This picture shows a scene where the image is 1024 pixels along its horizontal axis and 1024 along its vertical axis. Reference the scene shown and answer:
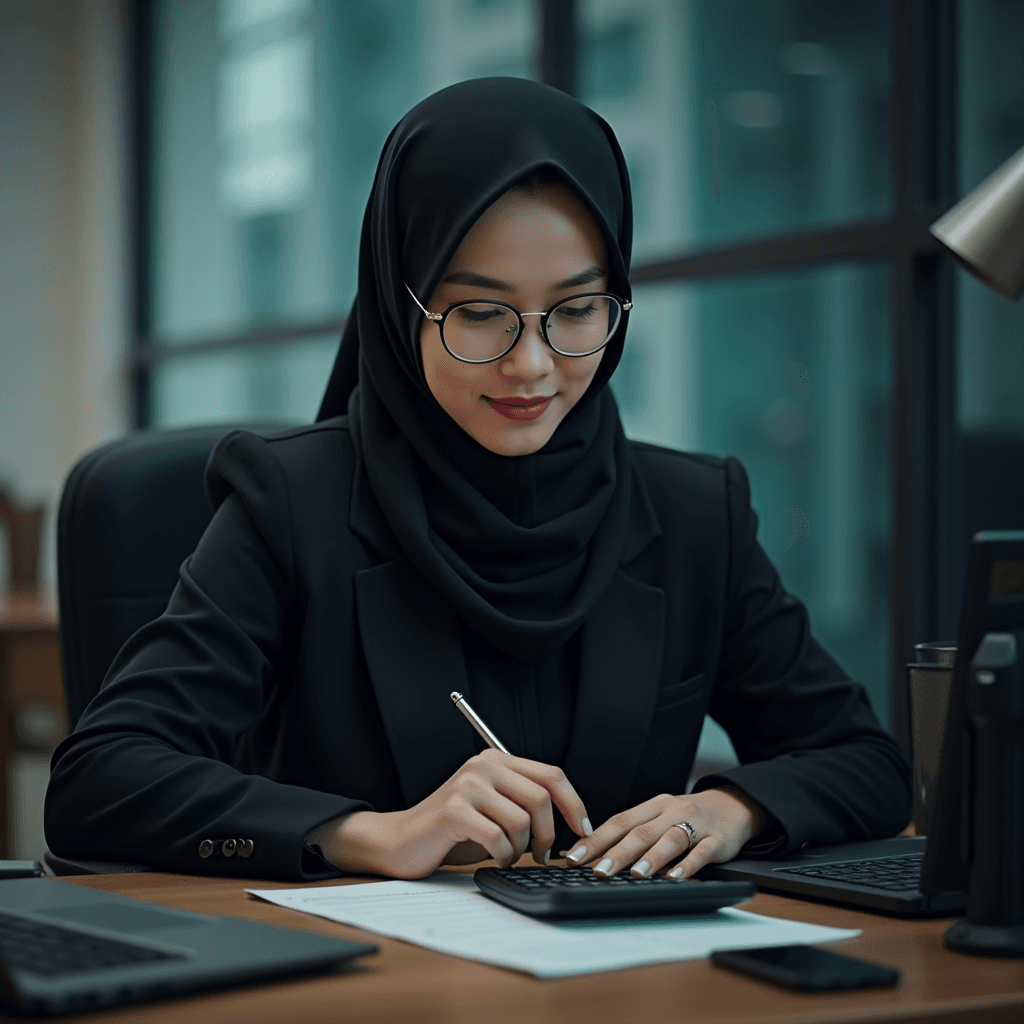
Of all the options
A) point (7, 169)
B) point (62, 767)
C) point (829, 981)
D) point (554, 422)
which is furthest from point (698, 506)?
point (7, 169)

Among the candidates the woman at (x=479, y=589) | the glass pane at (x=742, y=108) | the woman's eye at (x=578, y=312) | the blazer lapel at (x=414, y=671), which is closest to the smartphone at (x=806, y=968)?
the woman at (x=479, y=589)

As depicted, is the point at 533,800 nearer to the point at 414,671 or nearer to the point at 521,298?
the point at 414,671

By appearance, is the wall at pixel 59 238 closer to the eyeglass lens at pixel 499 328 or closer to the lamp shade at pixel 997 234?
the eyeglass lens at pixel 499 328

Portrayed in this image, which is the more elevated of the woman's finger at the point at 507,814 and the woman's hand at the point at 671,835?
the woman's finger at the point at 507,814

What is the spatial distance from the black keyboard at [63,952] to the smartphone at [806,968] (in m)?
0.29

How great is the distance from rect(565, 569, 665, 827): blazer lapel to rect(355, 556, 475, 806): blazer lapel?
12 cm

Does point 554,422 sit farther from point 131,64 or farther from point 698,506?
point 131,64

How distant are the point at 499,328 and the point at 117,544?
1.77 feet

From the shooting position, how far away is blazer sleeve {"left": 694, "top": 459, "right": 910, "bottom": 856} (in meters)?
1.18

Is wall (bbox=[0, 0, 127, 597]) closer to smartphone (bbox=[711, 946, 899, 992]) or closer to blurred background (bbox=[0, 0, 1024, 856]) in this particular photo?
blurred background (bbox=[0, 0, 1024, 856])

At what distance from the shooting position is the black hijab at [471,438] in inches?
49.8

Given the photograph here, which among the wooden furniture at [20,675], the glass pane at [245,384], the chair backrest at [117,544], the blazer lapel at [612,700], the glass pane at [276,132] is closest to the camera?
the blazer lapel at [612,700]

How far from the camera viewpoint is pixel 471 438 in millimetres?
1347

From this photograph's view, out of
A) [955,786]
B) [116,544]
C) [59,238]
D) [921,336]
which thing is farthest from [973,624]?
[59,238]
